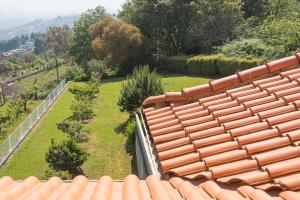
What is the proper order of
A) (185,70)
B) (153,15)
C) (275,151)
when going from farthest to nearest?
(153,15) → (185,70) → (275,151)

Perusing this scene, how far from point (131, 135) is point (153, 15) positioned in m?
26.5

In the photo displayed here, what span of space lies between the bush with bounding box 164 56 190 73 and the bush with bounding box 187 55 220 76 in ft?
3.49

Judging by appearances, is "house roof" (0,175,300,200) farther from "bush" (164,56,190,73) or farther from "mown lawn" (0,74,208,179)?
"bush" (164,56,190,73)

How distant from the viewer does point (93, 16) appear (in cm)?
5841

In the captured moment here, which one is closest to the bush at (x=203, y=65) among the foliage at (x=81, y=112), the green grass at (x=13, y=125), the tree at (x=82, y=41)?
the foliage at (x=81, y=112)

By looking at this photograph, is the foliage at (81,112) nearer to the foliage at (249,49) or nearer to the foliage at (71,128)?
the foliage at (71,128)

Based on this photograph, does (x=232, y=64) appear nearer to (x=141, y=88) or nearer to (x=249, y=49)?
(x=249, y=49)

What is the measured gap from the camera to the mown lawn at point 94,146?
15.0m

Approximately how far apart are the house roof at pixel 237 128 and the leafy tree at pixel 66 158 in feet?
23.7

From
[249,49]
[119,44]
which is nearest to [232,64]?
[249,49]

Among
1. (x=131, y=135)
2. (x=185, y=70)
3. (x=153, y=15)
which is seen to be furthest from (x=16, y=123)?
(x=153, y=15)

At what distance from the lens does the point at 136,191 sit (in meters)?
4.41

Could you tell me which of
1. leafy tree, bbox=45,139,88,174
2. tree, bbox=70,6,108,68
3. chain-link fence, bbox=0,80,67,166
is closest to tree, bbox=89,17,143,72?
tree, bbox=70,6,108,68

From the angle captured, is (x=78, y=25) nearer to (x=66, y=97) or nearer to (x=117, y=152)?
(x=66, y=97)
